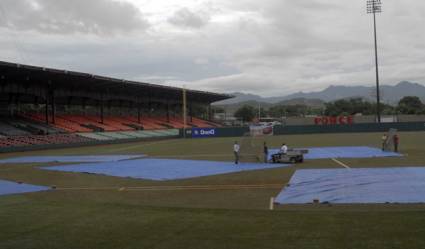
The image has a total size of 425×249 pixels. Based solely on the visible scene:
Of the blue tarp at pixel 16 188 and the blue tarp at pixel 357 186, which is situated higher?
the blue tarp at pixel 357 186

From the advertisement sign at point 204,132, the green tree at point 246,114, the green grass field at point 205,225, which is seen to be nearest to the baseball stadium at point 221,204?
the green grass field at point 205,225

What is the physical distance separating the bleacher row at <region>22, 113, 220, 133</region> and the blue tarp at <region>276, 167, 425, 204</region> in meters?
54.1

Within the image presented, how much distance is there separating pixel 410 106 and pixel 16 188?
168400 mm

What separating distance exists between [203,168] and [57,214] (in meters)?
16.5

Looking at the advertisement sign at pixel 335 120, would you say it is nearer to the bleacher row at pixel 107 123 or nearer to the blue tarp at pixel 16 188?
the bleacher row at pixel 107 123

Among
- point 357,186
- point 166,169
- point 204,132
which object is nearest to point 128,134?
point 204,132

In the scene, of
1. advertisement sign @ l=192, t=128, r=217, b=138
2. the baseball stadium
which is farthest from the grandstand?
the baseball stadium

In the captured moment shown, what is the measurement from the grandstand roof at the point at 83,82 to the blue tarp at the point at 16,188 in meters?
33.6

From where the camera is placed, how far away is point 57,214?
1275cm

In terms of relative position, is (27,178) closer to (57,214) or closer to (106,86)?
(57,214)

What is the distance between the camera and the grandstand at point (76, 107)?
2402 inches

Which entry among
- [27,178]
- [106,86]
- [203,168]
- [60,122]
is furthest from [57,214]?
[106,86]

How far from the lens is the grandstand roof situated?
58.0 m

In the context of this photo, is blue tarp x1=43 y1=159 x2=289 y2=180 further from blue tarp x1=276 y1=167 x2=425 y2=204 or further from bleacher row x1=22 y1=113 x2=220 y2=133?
bleacher row x1=22 y1=113 x2=220 y2=133
